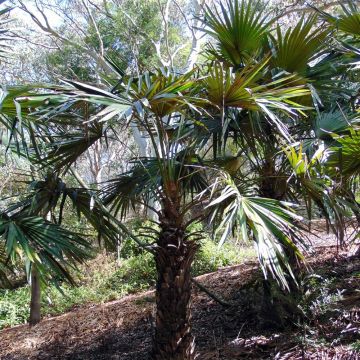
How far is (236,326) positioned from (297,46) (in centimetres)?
327

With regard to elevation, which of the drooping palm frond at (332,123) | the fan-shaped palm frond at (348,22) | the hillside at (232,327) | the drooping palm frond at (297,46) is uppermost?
the fan-shaped palm frond at (348,22)

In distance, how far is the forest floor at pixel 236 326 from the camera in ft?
14.6

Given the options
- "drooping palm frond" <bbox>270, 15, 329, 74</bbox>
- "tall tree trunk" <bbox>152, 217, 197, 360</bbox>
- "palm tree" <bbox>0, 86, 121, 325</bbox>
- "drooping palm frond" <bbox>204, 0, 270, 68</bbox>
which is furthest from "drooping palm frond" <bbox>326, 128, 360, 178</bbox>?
"palm tree" <bbox>0, 86, 121, 325</bbox>

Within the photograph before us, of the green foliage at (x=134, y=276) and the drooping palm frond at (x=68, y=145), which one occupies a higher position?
the drooping palm frond at (x=68, y=145)

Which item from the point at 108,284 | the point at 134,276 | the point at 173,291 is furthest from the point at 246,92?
the point at 108,284

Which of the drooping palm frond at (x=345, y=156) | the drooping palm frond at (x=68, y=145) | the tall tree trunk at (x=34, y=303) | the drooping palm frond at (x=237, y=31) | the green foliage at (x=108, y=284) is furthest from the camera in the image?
the green foliage at (x=108, y=284)

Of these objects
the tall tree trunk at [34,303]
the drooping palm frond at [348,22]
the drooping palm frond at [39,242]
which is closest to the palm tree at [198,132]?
the drooping palm frond at [348,22]

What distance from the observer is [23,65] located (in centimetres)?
1778

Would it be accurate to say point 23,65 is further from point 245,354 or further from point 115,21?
point 245,354

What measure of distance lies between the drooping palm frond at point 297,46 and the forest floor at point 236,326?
2.00 metres

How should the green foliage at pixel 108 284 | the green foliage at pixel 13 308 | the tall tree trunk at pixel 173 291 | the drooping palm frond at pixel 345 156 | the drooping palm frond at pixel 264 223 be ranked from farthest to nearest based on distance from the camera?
the green foliage at pixel 108 284, the green foliage at pixel 13 308, the tall tree trunk at pixel 173 291, the drooping palm frond at pixel 345 156, the drooping palm frond at pixel 264 223

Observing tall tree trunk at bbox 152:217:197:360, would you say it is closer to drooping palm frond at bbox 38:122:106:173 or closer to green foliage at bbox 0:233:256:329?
drooping palm frond at bbox 38:122:106:173

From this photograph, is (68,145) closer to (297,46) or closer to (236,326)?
(297,46)

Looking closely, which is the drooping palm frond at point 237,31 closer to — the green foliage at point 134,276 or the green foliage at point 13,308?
the green foliage at point 134,276
